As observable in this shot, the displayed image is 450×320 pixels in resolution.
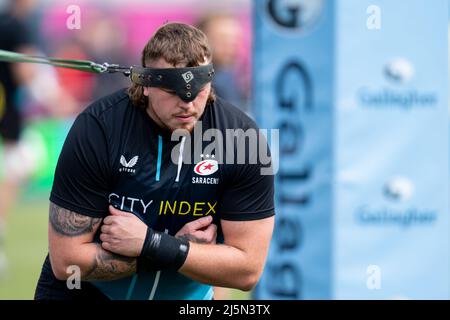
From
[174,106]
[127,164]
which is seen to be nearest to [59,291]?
[127,164]

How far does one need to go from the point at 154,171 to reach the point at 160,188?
0.28ft

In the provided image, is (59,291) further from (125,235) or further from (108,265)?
(125,235)

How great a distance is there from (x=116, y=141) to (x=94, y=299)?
89 centimetres

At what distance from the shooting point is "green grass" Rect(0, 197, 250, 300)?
859 cm

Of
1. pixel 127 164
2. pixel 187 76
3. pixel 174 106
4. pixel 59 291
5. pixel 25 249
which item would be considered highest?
pixel 187 76

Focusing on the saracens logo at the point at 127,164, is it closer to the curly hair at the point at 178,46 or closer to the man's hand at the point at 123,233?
the man's hand at the point at 123,233

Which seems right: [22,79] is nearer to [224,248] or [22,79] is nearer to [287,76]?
[287,76]

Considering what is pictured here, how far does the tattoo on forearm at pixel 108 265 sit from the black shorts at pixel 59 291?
28 centimetres

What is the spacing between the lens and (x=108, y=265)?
443 centimetres

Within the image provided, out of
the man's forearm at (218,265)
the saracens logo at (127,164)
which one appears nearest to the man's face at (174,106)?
the saracens logo at (127,164)

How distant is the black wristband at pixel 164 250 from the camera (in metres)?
4.36

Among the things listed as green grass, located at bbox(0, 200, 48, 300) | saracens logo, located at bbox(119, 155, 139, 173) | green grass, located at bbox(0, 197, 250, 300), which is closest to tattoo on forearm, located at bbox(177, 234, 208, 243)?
saracens logo, located at bbox(119, 155, 139, 173)

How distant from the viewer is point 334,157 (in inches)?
239

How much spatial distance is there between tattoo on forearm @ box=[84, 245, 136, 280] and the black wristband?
0.24 feet
